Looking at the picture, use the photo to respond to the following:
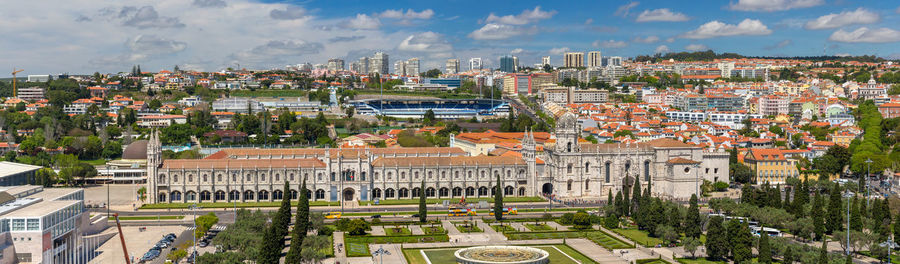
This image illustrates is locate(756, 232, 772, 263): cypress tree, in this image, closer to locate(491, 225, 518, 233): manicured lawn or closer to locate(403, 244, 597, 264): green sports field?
locate(403, 244, 597, 264): green sports field

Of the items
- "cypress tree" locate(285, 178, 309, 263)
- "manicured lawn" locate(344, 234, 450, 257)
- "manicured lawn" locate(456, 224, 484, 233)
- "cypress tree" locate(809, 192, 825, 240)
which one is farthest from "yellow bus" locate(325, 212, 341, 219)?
"cypress tree" locate(809, 192, 825, 240)

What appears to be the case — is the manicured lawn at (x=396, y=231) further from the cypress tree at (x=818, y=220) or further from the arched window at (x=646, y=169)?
the arched window at (x=646, y=169)

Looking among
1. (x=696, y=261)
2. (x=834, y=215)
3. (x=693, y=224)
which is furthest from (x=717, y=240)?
(x=834, y=215)

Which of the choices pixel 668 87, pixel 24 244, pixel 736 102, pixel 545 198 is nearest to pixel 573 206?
pixel 545 198

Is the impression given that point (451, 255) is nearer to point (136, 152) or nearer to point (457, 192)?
point (457, 192)

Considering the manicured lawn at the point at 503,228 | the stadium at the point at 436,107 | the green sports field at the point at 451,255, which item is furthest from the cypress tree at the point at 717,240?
the stadium at the point at 436,107

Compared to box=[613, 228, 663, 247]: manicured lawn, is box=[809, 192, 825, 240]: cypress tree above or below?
above

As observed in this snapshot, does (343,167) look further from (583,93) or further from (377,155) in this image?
(583,93)
